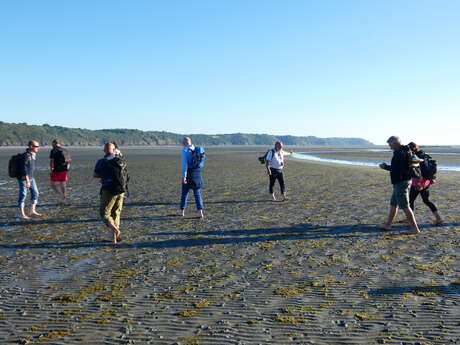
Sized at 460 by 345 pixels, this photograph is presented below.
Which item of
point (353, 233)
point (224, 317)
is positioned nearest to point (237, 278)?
point (224, 317)

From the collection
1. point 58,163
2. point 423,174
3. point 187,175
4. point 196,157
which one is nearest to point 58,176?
point 58,163

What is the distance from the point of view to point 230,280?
5891mm

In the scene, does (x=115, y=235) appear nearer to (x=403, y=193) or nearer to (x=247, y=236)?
(x=247, y=236)

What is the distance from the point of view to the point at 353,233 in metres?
8.99

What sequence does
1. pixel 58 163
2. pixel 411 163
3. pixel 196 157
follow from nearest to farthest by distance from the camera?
1. pixel 411 163
2. pixel 196 157
3. pixel 58 163

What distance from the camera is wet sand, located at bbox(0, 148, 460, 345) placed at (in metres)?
4.26

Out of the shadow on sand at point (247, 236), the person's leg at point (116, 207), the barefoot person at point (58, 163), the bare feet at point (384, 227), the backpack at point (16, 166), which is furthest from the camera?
the barefoot person at point (58, 163)

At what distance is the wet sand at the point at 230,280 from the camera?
4262mm

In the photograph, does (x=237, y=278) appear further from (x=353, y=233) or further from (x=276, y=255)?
(x=353, y=233)

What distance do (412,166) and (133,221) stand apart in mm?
7466

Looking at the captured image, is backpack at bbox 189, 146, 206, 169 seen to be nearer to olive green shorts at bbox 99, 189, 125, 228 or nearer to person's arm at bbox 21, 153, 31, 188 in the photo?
olive green shorts at bbox 99, 189, 125, 228

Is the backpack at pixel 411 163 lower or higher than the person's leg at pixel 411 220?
higher

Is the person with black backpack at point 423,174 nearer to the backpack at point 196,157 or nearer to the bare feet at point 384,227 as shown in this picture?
the bare feet at point 384,227

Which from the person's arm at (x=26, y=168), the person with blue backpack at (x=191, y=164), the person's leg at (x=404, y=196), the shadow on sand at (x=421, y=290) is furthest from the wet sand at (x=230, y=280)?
the person's arm at (x=26, y=168)
